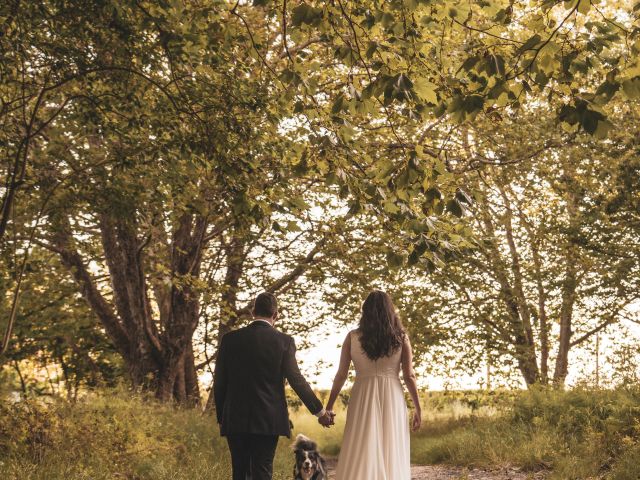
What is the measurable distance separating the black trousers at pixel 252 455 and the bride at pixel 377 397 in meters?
0.90

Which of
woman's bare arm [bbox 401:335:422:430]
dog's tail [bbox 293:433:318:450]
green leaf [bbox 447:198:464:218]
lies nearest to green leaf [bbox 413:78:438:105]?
green leaf [bbox 447:198:464:218]

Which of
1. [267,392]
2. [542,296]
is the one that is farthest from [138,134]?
[542,296]

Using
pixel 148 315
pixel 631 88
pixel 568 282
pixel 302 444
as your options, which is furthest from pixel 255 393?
pixel 568 282

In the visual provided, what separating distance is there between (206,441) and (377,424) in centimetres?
558

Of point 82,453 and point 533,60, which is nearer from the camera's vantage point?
point 533,60

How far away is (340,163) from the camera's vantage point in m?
6.76

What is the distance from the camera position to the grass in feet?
28.1

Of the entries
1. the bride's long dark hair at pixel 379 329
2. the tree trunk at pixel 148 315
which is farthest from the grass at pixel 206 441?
the bride's long dark hair at pixel 379 329

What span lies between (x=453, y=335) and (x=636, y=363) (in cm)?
530

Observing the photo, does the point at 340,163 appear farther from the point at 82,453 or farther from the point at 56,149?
the point at 56,149

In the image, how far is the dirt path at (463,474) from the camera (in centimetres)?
987

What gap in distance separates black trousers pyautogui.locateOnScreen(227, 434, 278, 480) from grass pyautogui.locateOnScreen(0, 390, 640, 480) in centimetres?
240

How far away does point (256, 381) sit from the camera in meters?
6.39

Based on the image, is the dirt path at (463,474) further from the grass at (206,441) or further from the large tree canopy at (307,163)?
the large tree canopy at (307,163)
